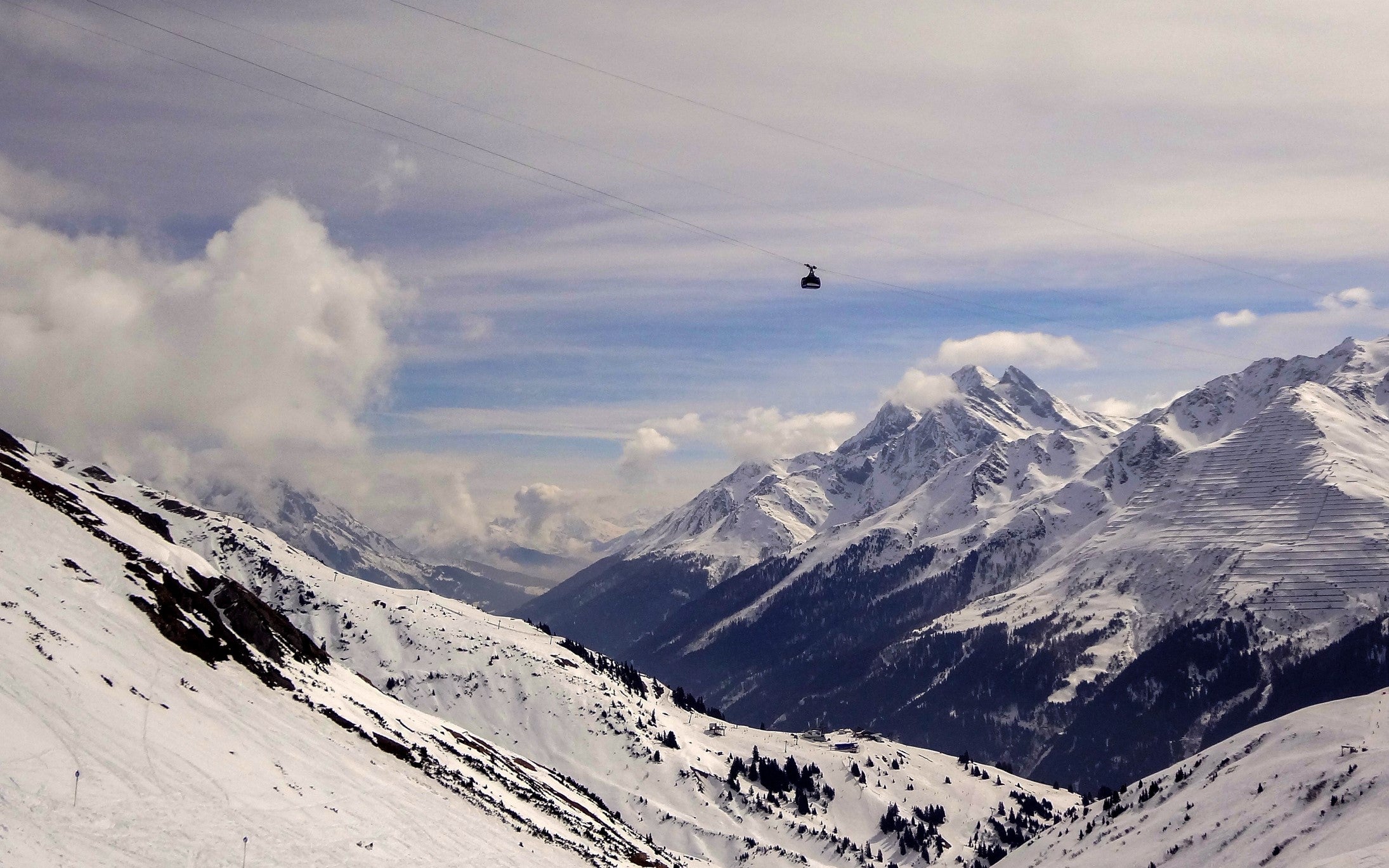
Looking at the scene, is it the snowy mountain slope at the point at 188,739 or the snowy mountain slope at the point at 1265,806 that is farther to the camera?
the snowy mountain slope at the point at 1265,806

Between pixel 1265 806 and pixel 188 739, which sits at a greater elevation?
pixel 1265 806

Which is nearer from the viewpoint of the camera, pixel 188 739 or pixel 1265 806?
pixel 188 739

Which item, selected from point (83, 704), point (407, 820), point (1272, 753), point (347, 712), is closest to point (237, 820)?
point (83, 704)

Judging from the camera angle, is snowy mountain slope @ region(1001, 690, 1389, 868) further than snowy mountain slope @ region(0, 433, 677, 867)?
Yes

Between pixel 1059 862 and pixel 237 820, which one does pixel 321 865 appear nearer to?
pixel 237 820
